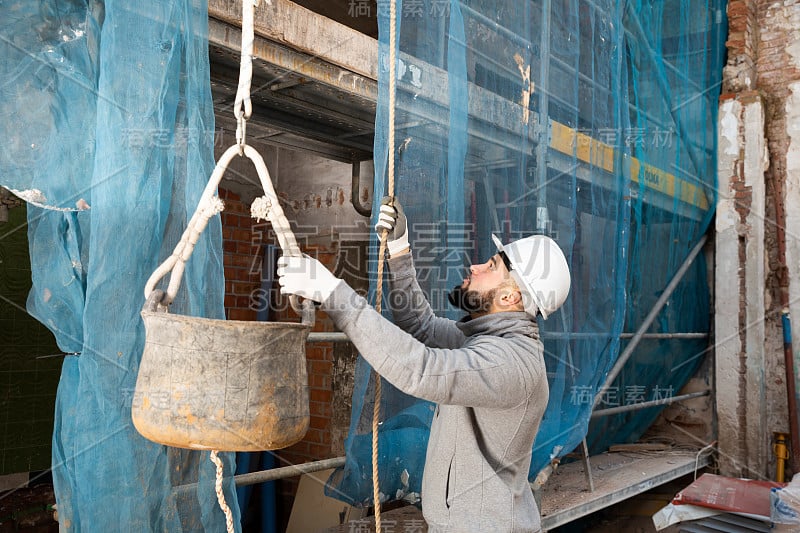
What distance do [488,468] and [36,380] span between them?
135 inches

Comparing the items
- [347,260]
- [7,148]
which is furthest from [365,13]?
[7,148]

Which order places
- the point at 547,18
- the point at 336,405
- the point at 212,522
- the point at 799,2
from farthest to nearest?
the point at 799,2 → the point at 336,405 → the point at 547,18 → the point at 212,522

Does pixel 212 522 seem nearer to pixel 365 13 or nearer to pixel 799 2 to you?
pixel 365 13

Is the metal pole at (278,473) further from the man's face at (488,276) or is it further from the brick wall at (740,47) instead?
the brick wall at (740,47)

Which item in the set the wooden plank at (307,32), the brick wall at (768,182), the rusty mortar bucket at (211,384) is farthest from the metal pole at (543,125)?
the brick wall at (768,182)

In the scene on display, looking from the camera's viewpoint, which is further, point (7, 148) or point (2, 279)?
point (2, 279)

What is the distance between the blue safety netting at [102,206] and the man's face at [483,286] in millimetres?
903

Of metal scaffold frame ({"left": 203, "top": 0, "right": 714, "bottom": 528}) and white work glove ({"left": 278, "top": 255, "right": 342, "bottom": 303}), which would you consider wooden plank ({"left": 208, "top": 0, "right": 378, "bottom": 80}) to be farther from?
white work glove ({"left": 278, "top": 255, "right": 342, "bottom": 303})

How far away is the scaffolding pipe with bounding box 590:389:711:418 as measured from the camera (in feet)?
14.3

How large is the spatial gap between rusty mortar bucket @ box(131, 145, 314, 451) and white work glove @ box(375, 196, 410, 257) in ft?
2.40

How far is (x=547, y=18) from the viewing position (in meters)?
3.54

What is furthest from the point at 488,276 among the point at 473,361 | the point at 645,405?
the point at 645,405

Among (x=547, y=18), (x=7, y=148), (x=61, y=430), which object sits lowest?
(x=61, y=430)

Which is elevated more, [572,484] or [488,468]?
[488,468]
